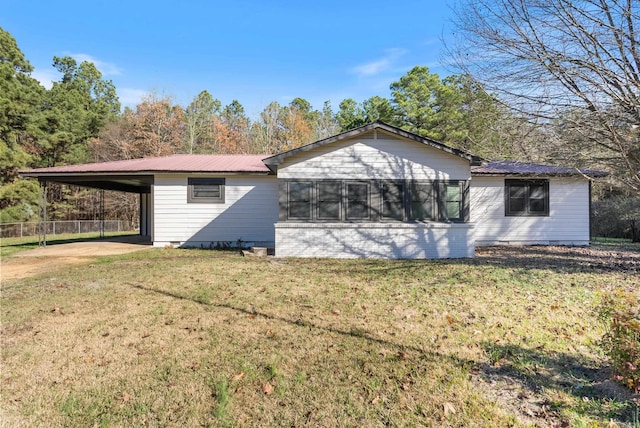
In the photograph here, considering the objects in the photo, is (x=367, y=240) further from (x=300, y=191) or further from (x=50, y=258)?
(x=50, y=258)

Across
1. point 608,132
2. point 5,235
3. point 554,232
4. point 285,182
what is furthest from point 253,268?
point 5,235

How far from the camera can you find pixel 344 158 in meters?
10.9

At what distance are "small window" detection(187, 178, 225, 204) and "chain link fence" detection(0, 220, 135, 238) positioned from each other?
877 centimetres

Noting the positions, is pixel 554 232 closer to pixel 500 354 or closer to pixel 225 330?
pixel 500 354

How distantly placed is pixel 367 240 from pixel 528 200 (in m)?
7.56

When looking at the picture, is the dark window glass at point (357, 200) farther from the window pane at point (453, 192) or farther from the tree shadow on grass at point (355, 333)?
the tree shadow on grass at point (355, 333)

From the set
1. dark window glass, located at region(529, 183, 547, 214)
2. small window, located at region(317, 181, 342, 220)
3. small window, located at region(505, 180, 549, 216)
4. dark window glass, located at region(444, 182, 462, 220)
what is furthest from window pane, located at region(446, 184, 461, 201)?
dark window glass, located at region(529, 183, 547, 214)

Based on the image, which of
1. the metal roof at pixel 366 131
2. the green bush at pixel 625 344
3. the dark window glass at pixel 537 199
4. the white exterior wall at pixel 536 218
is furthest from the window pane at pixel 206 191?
the dark window glass at pixel 537 199

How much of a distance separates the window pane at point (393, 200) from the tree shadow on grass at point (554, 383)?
6.85 m

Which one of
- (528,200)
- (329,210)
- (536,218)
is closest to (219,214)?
(329,210)

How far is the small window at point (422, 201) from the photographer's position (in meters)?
10.9

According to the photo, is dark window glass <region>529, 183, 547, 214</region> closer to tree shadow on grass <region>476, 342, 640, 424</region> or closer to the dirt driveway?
tree shadow on grass <region>476, 342, 640, 424</region>

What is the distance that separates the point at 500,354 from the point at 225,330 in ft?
11.2

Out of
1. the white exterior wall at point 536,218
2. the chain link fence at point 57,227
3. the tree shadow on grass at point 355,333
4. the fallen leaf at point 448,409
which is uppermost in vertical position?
the white exterior wall at point 536,218
